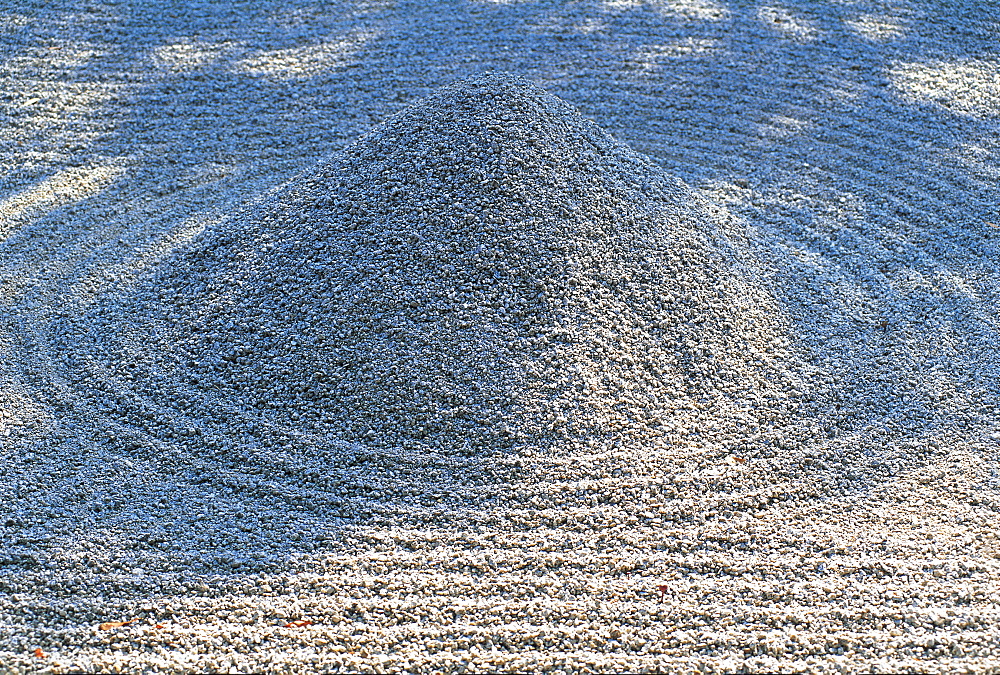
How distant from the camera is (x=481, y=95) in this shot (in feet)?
11.9

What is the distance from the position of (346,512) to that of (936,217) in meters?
3.18

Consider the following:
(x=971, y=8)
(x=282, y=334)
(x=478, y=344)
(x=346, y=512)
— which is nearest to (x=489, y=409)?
(x=478, y=344)

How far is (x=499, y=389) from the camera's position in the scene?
2980 millimetres

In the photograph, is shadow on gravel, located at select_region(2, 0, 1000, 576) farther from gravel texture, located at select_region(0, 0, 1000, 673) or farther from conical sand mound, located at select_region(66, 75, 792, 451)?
conical sand mound, located at select_region(66, 75, 792, 451)

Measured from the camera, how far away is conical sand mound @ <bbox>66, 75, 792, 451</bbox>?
2.98 meters

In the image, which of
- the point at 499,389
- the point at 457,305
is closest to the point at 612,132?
the point at 457,305

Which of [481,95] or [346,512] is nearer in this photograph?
[346,512]

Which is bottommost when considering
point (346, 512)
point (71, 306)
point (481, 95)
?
point (346, 512)

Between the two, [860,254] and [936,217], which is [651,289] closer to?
[860,254]

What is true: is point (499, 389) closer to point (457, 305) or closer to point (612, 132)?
point (457, 305)

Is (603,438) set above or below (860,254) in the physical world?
below

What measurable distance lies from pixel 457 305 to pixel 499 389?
359 mm

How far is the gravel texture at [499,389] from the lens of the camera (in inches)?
92.8

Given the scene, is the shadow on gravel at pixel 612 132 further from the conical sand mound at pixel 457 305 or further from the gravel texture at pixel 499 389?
the conical sand mound at pixel 457 305
